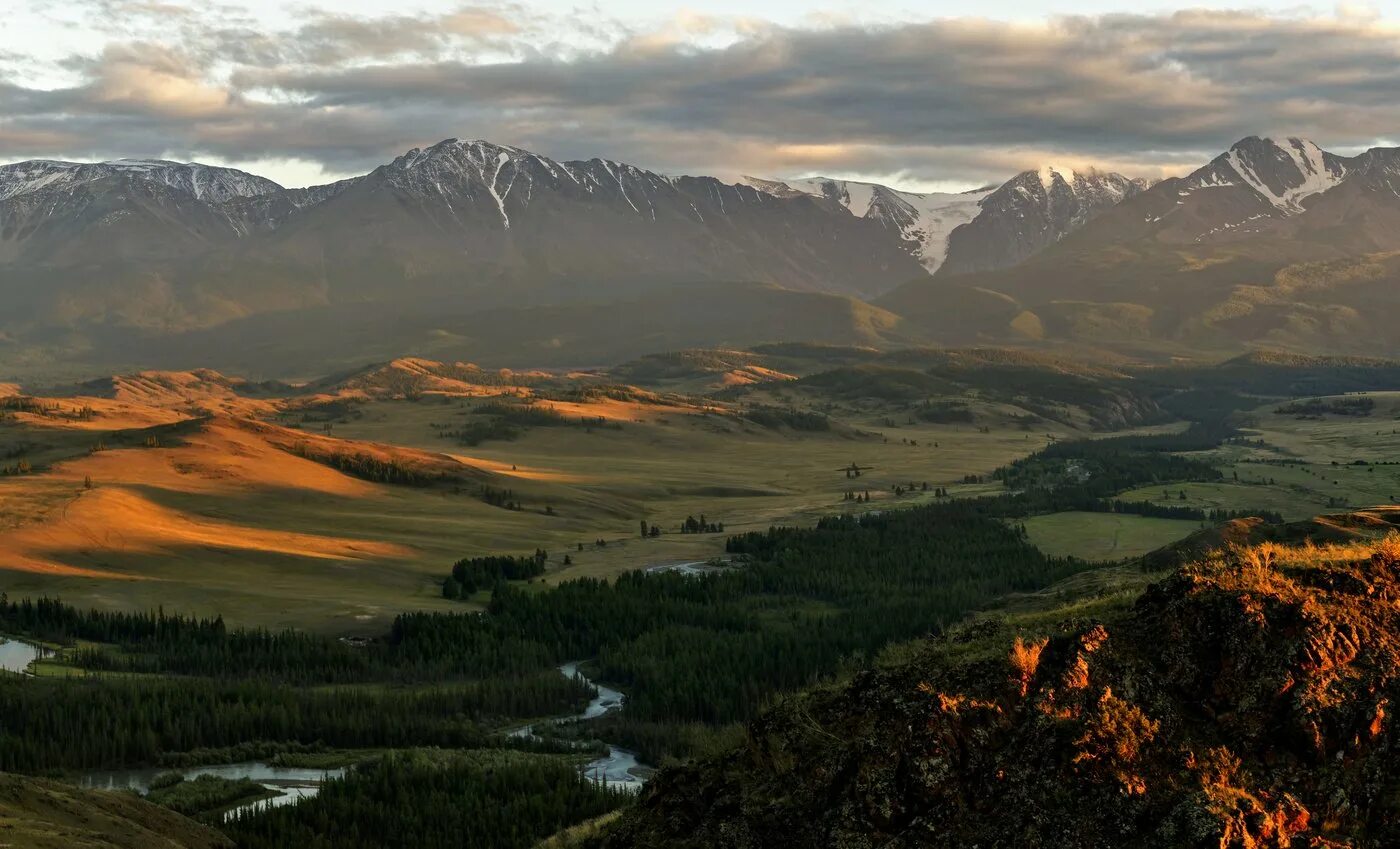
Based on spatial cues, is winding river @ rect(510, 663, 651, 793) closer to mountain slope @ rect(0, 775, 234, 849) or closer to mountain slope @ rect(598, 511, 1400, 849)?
mountain slope @ rect(0, 775, 234, 849)

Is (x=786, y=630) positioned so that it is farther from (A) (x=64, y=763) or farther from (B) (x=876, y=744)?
(B) (x=876, y=744)

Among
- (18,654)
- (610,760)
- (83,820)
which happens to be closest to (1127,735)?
(83,820)

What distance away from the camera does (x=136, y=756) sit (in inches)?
4259

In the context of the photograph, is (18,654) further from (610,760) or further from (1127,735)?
(1127,735)

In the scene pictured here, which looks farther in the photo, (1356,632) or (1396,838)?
(1356,632)

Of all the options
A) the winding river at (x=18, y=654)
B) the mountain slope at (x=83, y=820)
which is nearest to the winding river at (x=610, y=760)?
the mountain slope at (x=83, y=820)

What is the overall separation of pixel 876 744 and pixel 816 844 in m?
3.12

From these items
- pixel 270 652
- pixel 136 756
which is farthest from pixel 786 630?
pixel 136 756

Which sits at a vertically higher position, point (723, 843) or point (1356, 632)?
point (1356, 632)

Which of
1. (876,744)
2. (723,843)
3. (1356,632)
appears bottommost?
(723,843)

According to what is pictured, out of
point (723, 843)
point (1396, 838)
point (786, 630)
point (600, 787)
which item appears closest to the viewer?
point (1396, 838)

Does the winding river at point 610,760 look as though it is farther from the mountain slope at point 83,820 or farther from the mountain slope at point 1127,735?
the mountain slope at point 1127,735

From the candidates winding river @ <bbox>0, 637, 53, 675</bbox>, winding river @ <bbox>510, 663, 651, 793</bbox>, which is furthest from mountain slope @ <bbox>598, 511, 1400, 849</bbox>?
winding river @ <bbox>0, 637, 53, 675</bbox>

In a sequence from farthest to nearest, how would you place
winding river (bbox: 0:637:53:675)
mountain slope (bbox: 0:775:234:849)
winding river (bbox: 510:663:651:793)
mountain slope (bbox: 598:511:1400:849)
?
1. winding river (bbox: 0:637:53:675)
2. winding river (bbox: 510:663:651:793)
3. mountain slope (bbox: 0:775:234:849)
4. mountain slope (bbox: 598:511:1400:849)
